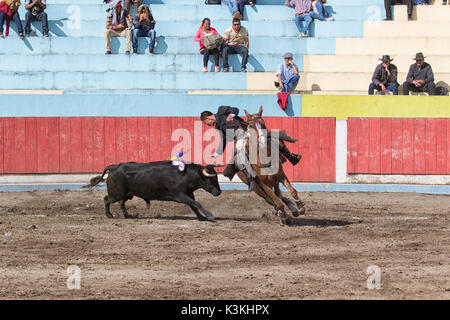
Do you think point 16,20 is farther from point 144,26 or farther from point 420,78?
point 420,78

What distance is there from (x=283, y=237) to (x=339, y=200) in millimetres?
5726

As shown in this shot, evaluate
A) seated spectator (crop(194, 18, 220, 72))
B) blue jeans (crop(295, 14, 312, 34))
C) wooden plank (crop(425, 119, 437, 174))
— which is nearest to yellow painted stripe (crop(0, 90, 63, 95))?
seated spectator (crop(194, 18, 220, 72))

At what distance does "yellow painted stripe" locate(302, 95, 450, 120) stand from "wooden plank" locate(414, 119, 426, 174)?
0.28 metres

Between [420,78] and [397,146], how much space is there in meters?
1.66

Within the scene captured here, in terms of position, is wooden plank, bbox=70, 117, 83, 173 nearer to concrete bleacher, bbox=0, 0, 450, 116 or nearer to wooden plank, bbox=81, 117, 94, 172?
wooden plank, bbox=81, 117, 94, 172

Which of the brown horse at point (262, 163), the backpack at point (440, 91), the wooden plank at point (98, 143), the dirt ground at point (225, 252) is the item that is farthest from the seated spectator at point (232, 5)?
the brown horse at point (262, 163)

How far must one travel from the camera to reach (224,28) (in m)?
21.9

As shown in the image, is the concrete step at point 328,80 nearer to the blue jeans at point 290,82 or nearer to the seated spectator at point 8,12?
the blue jeans at point 290,82

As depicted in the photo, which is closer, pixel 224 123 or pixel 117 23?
pixel 224 123

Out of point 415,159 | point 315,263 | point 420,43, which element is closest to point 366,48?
point 420,43

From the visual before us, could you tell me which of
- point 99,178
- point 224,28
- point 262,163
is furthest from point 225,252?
point 224,28

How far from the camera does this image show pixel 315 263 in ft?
31.3

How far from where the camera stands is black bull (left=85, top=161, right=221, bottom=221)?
13.0m
